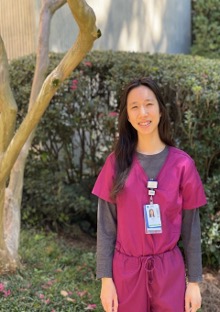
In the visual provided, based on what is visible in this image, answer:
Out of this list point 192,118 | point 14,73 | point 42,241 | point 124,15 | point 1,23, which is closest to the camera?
point 192,118

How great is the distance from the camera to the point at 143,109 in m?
2.31

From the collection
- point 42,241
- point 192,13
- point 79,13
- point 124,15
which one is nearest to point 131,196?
point 79,13

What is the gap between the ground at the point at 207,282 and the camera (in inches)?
146

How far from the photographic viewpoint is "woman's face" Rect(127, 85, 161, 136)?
7.61ft

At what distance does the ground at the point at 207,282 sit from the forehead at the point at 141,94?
1.95 meters

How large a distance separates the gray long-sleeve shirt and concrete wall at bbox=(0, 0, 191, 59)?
13.2ft

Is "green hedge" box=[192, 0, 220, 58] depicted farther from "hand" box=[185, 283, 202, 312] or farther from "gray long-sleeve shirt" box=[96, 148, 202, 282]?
"hand" box=[185, 283, 202, 312]

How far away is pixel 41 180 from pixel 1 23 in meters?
2.25

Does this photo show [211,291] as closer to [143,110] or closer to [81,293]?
[81,293]

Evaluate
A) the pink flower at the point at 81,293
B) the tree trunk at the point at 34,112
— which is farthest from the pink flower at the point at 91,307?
the tree trunk at the point at 34,112

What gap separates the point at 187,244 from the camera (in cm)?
236

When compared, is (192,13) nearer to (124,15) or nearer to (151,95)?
(124,15)

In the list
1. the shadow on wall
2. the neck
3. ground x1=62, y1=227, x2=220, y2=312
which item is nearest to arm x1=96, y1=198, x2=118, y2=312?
the neck

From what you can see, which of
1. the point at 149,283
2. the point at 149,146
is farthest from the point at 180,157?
the point at 149,283
